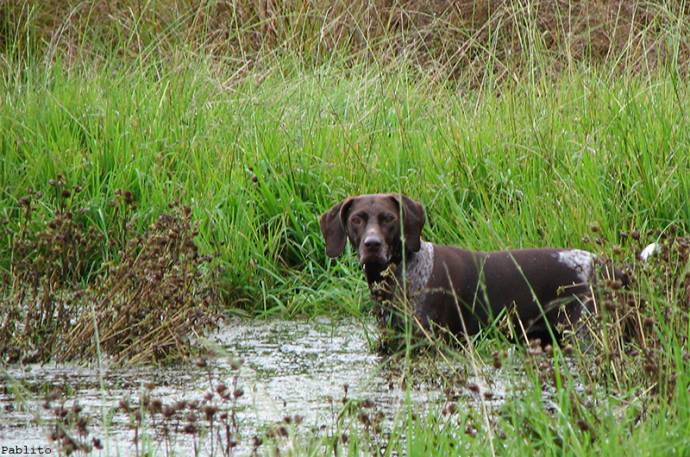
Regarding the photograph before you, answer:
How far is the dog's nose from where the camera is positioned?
6477 mm

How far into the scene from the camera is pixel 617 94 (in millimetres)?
8547

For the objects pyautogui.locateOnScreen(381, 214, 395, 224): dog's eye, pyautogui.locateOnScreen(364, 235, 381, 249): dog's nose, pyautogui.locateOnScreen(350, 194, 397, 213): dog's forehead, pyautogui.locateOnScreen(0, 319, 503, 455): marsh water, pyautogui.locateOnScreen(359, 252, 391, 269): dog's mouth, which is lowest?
pyautogui.locateOnScreen(0, 319, 503, 455): marsh water

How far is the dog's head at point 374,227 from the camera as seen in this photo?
21.4ft

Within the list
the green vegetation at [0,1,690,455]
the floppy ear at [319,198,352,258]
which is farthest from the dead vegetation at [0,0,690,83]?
the floppy ear at [319,198,352,258]

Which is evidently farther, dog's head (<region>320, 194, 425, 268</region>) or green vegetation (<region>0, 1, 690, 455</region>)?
green vegetation (<region>0, 1, 690, 455</region>)

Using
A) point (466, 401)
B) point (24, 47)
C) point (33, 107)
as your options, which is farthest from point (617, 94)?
point (24, 47)

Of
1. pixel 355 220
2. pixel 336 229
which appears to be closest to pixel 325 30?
pixel 336 229

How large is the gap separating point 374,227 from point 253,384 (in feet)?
3.91

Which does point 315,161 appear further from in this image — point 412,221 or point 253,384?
point 253,384

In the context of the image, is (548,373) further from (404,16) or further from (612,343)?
(404,16)

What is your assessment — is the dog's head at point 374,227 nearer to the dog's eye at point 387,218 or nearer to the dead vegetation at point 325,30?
the dog's eye at point 387,218

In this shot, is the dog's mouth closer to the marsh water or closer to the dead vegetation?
the marsh water

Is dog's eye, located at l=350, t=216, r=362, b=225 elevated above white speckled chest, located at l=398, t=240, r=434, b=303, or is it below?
above

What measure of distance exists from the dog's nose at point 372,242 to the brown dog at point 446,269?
2 cm
